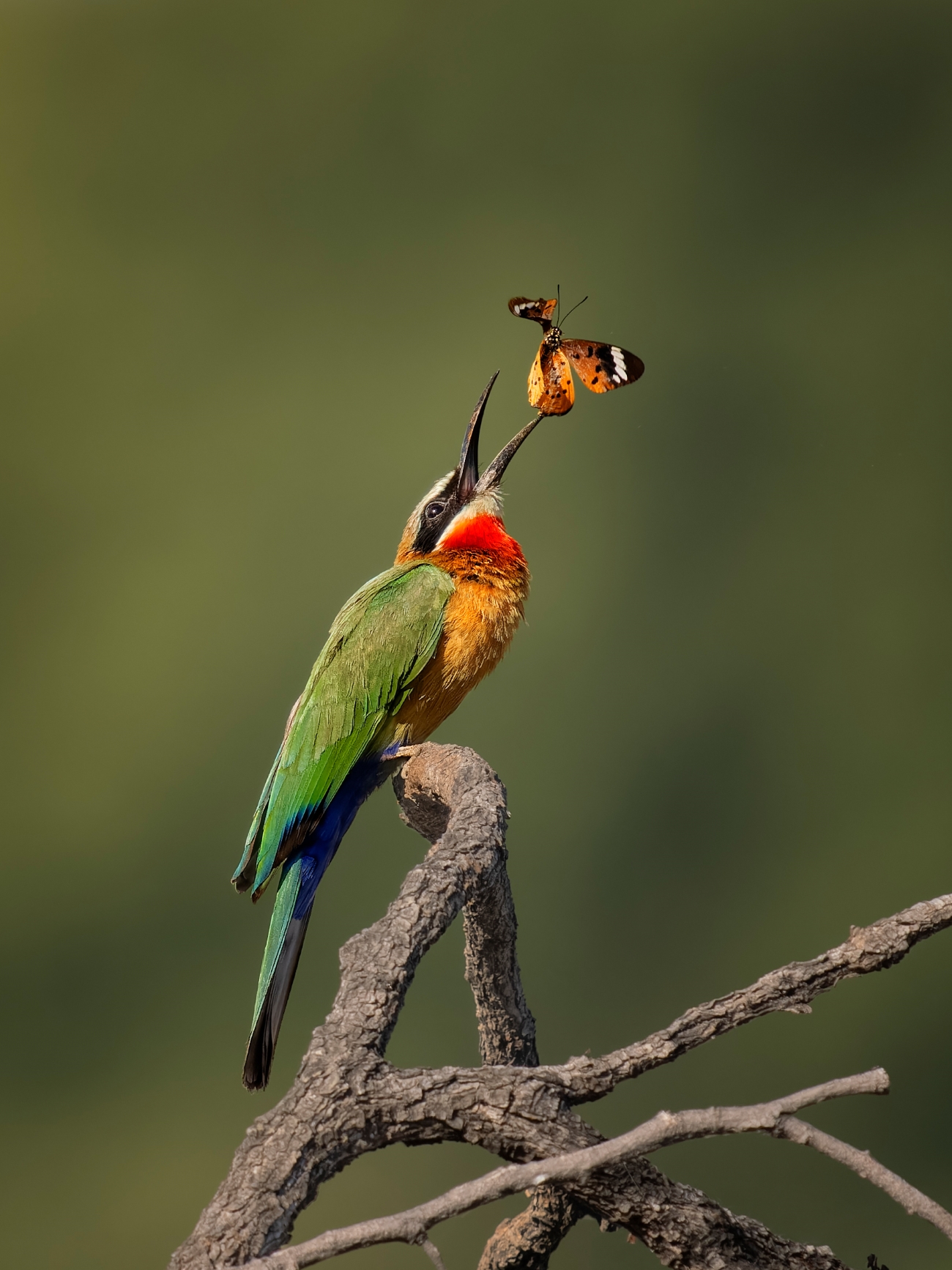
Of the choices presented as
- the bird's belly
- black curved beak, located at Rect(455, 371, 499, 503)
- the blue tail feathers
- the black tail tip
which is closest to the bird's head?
black curved beak, located at Rect(455, 371, 499, 503)

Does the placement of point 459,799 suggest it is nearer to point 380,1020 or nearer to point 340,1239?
point 380,1020

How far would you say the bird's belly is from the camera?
5.24 ft

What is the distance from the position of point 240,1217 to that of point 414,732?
1.03m

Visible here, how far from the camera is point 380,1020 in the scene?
2.65 ft

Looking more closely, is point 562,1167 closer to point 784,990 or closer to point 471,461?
point 784,990

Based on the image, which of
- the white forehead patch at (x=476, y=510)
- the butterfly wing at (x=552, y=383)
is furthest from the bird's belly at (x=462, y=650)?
the butterfly wing at (x=552, y=383)

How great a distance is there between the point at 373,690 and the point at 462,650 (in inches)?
5.9

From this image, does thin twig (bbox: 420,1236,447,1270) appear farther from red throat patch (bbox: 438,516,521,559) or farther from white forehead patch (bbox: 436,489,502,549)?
white forehead patch (bbox: 436,489,502,549)

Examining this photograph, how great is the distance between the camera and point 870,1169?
2.11 ft

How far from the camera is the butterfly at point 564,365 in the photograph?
1.79 metres

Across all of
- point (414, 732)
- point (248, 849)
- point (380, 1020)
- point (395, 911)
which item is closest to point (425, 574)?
point (414, 732)

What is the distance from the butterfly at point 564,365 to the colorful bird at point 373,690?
0.31 metres

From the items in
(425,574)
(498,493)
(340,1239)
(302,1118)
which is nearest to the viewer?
(340,1239)

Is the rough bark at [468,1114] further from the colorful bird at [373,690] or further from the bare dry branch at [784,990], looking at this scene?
the colorful bird at [373,690]
